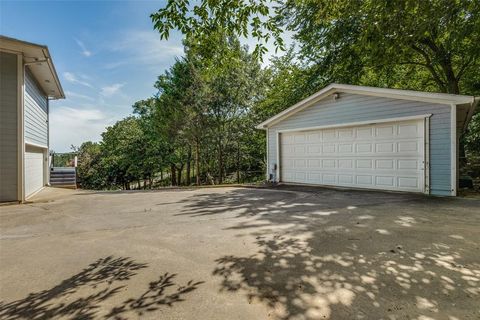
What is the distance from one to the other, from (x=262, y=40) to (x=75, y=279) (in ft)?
13.1

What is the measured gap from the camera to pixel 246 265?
2.69 metres

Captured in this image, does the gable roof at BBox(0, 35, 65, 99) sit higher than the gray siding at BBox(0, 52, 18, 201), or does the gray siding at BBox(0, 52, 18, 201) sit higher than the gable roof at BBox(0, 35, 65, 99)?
the gable roof at BBox(0, 35, 65, 99)

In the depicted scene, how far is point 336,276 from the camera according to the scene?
238 centimetres

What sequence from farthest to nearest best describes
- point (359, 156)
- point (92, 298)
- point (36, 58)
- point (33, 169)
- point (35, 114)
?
1. point (35, 114)
2. point (33, 169)
3. point (359, 156)
4. point (36, 58)
5. point (92, 298)

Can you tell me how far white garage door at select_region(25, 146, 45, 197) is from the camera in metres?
7.62

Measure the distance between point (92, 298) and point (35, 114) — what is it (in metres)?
9.32

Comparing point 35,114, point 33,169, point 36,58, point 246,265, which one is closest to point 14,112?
point 36,58

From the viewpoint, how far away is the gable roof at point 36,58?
20.6 ft

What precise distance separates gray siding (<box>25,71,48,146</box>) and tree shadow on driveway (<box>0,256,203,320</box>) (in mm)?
6878

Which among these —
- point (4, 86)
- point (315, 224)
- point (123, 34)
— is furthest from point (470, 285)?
point (123, 34)

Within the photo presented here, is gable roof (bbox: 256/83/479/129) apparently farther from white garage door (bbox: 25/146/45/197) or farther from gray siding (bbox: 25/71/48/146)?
white garage door (bbox: 25/146/45/197)

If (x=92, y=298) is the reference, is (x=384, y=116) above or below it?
above

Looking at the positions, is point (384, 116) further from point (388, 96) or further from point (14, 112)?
point (14, 112)

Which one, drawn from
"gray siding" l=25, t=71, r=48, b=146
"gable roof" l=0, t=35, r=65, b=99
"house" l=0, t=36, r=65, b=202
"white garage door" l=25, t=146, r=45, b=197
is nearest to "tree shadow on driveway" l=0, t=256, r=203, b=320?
"house" l=0, t=36, r=65, b=202
